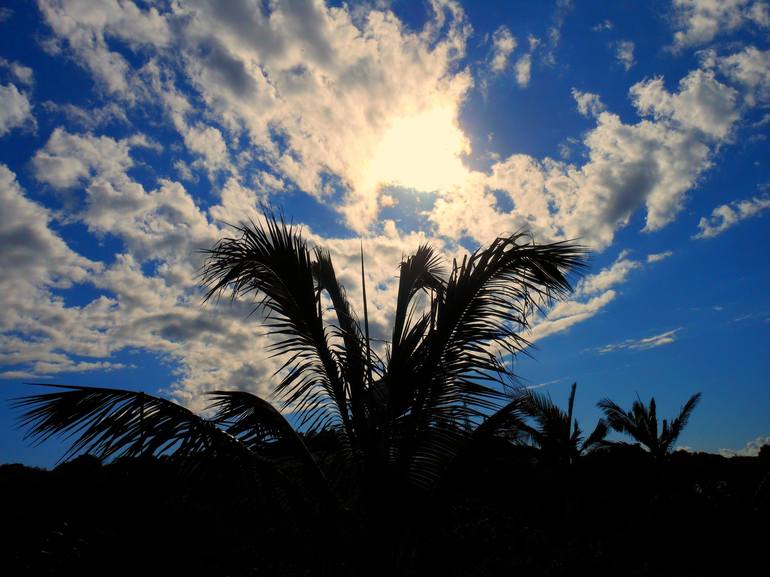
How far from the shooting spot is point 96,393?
3654 millimetres

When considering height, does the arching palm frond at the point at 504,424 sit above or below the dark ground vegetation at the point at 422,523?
above

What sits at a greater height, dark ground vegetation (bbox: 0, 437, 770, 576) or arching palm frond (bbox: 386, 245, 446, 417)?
arching palm frond (bbox: 386, 245, 446, 417)

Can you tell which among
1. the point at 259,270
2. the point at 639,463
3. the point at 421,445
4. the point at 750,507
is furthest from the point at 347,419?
the point at 639,463

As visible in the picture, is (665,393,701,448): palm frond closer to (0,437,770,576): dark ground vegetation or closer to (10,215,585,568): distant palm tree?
(0,437,770,576): dark ground vegetation

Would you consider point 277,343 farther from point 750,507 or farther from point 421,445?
point 750,507

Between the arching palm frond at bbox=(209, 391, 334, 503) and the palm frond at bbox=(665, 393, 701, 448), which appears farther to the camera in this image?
the palm frond at bbox=(665, 393, 701, 448)

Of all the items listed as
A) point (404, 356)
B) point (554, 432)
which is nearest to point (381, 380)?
Result: point (404, 356)

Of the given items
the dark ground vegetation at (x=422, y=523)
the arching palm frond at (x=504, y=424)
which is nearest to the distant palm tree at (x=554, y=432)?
the dark ground vegetation at (x=422, y=523)

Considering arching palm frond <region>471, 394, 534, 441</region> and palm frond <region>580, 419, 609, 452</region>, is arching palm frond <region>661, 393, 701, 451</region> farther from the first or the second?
arching palm frond <region>471, 394, 534, 441</region>

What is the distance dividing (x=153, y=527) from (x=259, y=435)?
11.3 m

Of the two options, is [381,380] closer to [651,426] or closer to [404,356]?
[404,356]

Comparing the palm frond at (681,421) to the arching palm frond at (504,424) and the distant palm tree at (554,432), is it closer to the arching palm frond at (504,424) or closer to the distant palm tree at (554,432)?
the distant palm tree at (554,432)

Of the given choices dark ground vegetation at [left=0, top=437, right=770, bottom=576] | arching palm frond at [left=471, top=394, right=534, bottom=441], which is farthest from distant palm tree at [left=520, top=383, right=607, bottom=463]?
arching palm frond at [left=471, top=394, right=534, bottom=441]

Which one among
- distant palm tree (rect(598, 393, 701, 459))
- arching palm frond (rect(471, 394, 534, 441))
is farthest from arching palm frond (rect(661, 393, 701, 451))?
arching palm frond (rect(471, 394, 534, 441))
